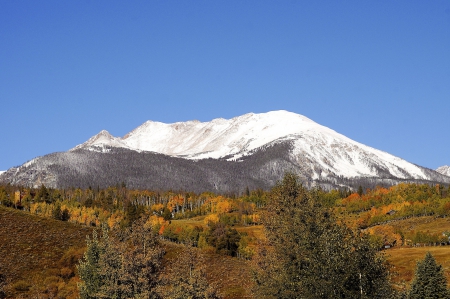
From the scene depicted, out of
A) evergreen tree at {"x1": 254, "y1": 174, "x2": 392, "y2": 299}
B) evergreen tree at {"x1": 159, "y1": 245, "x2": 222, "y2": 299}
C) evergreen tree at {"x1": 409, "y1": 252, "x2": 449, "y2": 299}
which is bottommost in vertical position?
evergreen tree at {"x1": 409, "y1": 252, "x2": 449, "y2": 299}

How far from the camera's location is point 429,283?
75.5 meters

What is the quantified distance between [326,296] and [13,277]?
79692mm

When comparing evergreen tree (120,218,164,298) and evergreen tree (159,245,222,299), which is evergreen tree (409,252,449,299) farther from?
evergreen tree (120,218,164,298)

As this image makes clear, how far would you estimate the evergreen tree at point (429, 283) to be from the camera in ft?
246

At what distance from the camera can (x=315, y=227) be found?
165ft

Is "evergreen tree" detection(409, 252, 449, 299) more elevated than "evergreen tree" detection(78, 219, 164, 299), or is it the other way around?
"evergreen tree" detection(78, 219, 164, 299)

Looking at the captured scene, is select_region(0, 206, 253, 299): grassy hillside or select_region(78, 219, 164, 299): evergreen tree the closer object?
select_region(78, 219, 164, 299): evergreen tree

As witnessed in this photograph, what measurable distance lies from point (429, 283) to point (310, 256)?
36.8 metres

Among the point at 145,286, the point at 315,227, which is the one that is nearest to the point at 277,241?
the point at 315,227

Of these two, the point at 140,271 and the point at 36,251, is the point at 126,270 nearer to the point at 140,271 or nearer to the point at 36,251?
the point at 140,271

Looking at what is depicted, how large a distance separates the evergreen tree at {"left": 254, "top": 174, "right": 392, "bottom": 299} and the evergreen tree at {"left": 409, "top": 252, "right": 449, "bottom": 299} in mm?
23740

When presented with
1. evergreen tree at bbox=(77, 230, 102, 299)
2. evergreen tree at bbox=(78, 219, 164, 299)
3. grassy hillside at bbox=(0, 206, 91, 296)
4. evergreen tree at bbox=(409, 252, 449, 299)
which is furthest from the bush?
evergreen tree at bbox=(409, 252, 449, 299)

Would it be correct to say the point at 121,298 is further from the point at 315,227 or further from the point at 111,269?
the point at 315,227

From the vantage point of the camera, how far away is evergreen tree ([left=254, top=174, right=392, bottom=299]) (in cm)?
4091
